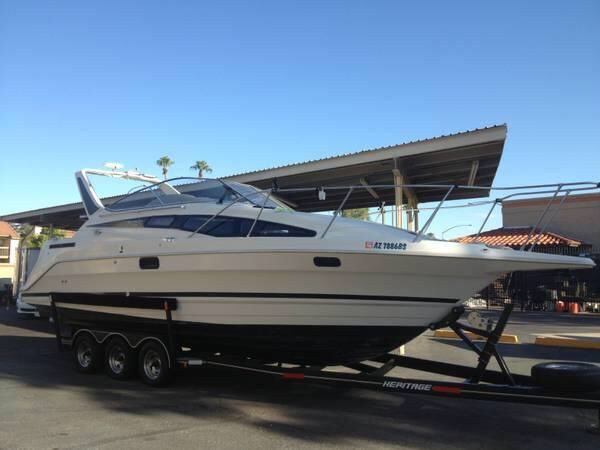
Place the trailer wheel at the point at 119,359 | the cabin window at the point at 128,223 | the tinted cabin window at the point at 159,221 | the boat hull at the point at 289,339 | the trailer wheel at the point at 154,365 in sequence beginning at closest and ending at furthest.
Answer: the boat hull at the point at 289,339 → the trailer wheel at the point at 154,365 → the tinted cabin window at the point at 159,221 → the trailer wheel at the point at 119,359 → the cabin window at the point at 128,223

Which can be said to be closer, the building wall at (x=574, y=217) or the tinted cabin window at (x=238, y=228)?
the tinted cabin window at (x=238, y=228)

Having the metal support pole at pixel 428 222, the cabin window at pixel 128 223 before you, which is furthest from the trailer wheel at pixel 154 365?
the metal support pole at pixel 428 222

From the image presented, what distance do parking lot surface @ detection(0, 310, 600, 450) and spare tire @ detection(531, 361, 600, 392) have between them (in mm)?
494

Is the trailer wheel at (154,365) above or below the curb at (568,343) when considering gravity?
above

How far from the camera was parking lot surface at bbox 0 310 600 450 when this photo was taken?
4.82 metres

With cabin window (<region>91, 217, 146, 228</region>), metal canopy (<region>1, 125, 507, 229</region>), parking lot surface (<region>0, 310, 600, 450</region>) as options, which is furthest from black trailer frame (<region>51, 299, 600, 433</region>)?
metal canopy (<region>1, 125, 507, 229</region>)

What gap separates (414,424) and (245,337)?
212cm

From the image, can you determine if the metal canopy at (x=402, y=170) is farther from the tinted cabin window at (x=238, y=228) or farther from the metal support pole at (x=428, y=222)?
the metal support pole at (x=428, y=222)

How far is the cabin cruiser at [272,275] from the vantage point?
548 cm

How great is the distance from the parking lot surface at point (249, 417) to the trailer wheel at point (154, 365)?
0.47 ft

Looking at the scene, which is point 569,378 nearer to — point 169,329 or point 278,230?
point 278,230

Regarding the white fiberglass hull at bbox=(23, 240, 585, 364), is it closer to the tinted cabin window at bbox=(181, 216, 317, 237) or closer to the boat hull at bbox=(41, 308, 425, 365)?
the boat hull at bbox=(41, 308, 425, 365)

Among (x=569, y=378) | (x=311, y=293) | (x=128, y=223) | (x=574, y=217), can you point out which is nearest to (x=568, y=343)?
(x=569, y=378)

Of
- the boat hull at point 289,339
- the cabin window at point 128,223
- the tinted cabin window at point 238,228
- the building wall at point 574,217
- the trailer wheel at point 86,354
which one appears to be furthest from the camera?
the building wall at point 574,217
